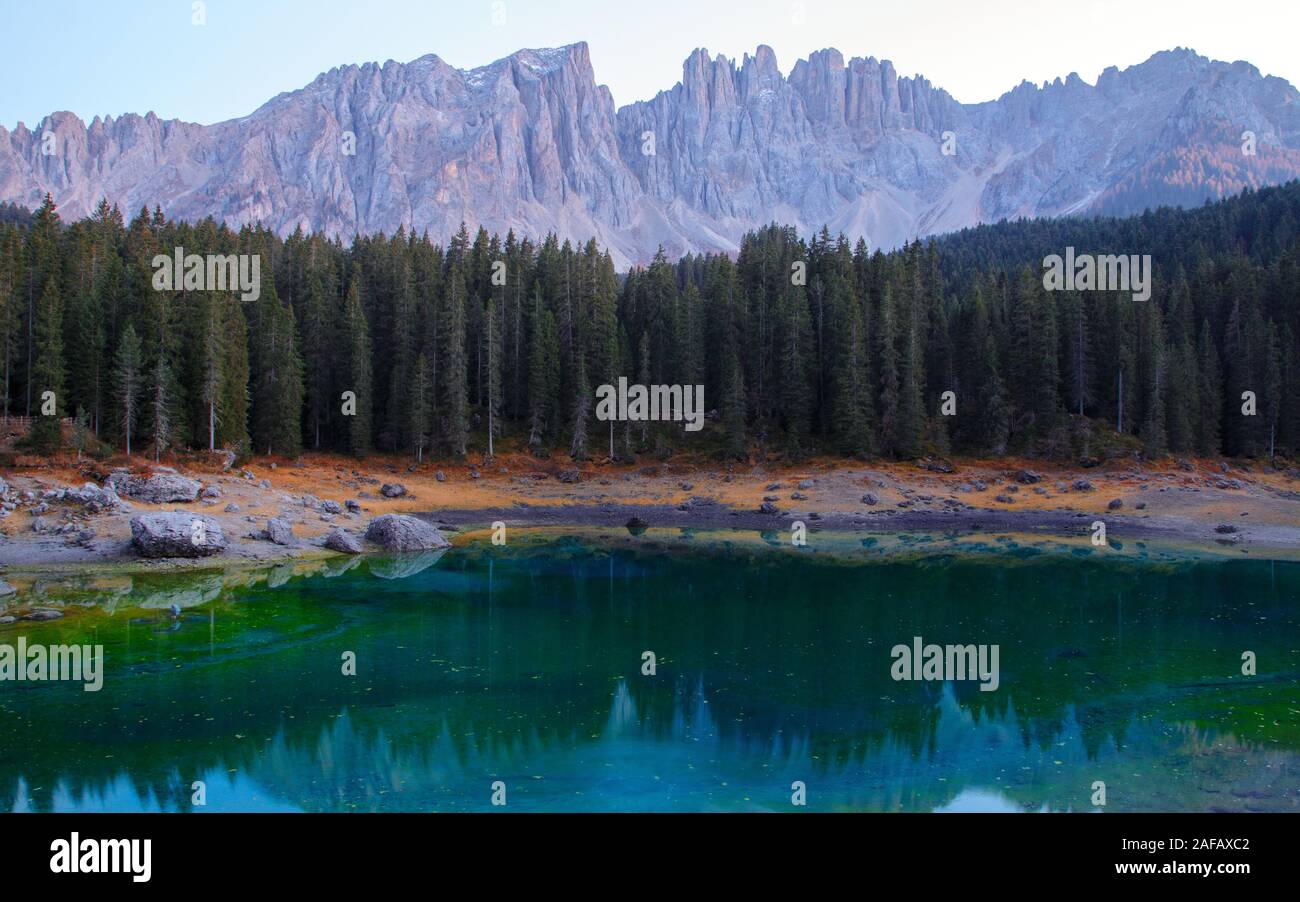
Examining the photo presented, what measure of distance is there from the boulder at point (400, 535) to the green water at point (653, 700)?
786cm

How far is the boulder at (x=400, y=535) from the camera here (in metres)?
48.2

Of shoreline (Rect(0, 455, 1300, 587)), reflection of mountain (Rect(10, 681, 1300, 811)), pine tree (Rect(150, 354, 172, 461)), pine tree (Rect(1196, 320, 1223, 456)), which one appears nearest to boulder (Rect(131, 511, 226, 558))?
shoreline (Rect(0, 455, 1300, 587))

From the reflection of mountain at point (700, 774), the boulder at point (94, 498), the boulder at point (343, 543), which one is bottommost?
the reflection of mountain at point (700, 774)

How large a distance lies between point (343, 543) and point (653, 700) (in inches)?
1109

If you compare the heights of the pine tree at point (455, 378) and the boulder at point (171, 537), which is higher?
the pine tree at point (455, 378)

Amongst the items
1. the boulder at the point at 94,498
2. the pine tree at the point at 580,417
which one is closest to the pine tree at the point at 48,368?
the boulder at the point at 94,498

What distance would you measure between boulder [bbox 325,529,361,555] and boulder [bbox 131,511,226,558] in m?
Result: 5.67

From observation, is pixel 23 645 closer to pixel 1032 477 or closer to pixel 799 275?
pixel 1032 477

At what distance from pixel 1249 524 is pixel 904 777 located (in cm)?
4781

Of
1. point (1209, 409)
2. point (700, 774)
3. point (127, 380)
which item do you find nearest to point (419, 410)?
point (127, 380)

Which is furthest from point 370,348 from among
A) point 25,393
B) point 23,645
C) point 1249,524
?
point 1249,524

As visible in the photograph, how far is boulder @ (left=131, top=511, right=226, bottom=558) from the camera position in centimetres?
4131

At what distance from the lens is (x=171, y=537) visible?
41.3m

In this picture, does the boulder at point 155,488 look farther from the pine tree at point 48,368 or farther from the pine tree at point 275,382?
the pine tree at point 275,382
